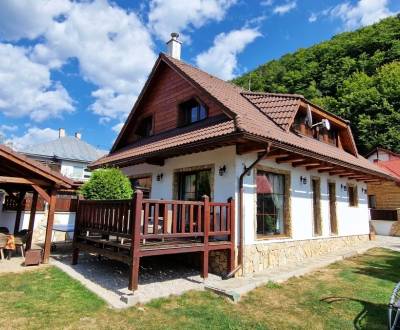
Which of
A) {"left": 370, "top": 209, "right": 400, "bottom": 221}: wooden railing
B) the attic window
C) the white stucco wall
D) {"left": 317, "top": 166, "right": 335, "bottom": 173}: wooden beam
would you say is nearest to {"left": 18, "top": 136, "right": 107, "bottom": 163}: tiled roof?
the attic window

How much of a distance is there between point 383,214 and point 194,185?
15722mm

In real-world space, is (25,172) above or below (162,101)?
below

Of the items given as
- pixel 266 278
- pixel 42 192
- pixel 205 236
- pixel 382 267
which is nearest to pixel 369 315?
pixel 266 278

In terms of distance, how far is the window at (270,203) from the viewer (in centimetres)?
802

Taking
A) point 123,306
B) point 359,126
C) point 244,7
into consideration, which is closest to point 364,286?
point 123,306

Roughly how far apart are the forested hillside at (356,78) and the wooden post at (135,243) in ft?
91.8

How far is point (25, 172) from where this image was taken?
8.13 meters

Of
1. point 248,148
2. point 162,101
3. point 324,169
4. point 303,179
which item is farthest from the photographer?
point 162,101

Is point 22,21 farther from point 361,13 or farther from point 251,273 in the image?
point 361,13

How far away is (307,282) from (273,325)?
269cm

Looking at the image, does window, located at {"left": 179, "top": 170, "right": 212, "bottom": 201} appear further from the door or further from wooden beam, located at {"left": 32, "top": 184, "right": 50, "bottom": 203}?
the door

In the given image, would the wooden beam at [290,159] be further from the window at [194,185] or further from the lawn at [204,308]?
the lawn at [204,308]

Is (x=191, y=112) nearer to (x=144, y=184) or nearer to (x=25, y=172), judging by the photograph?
(x=144, y=184)

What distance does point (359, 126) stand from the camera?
28.8 meters
